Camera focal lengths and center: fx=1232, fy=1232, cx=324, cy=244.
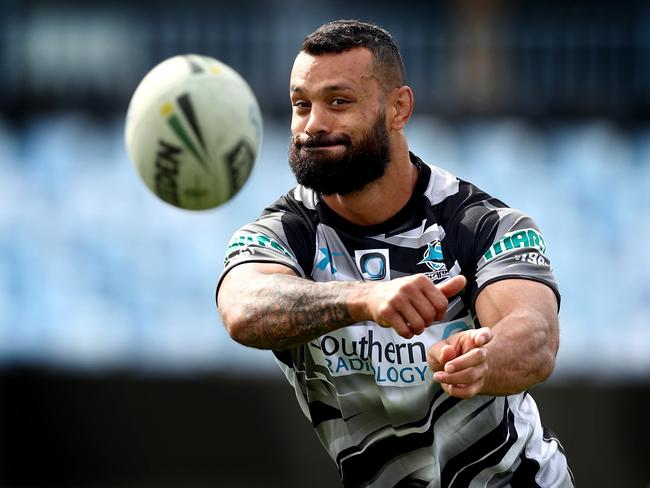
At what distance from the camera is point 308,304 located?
235 inches

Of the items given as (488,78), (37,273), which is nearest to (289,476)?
(37,273)

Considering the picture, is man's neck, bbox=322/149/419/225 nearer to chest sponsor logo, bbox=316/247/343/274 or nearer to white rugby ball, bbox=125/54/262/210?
chest sponsor logo, bbox=316/247/343/274

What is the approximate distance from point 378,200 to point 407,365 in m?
0.94

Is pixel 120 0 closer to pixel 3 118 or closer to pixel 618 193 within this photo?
pixel 3 118

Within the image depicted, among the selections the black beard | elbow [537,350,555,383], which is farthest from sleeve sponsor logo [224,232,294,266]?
elbow [537,350,555,383]

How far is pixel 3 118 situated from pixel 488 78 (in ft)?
23.5

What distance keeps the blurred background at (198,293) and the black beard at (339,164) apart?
7881mm

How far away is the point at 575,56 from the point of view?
1775 centimetres

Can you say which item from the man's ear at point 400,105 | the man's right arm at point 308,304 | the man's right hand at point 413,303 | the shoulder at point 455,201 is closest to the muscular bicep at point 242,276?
the man's right arm at point 308,304

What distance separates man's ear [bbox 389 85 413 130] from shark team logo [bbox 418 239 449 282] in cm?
79

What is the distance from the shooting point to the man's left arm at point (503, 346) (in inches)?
213

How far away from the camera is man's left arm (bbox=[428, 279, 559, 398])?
5.41m

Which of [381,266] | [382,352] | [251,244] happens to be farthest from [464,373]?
[251,244]

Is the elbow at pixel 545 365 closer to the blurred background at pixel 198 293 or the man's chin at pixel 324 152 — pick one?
the man's chin at pixel 324 152
